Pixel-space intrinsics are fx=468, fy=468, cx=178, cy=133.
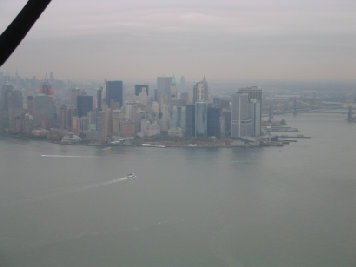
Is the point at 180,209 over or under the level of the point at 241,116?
under

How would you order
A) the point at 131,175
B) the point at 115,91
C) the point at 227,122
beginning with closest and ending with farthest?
the point at 131,175 < the point at 227,122 < the point at 115,91

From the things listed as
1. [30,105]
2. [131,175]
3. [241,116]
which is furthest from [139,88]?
[131,175]

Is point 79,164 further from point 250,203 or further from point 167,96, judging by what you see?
point 167,96

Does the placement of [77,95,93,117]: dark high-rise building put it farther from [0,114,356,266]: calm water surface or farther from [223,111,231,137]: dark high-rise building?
[223,111,231,137]: dark high-rise building

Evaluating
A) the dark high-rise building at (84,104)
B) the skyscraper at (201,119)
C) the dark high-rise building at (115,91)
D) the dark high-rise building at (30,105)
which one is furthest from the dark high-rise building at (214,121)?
the dark high-rise building at (30,105)

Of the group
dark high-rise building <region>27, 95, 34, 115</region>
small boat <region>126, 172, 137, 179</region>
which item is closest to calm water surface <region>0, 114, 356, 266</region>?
small boat <region>126, 172, 137, 179</region>

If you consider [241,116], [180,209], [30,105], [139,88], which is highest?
[139,88]

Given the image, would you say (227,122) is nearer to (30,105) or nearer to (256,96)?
(256,96)

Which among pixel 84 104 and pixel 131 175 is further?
pixel 84 104
